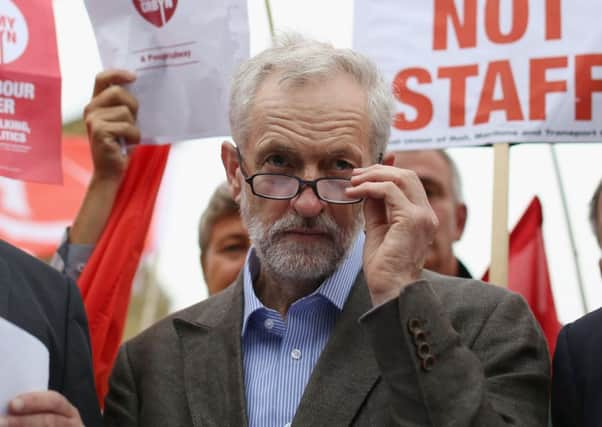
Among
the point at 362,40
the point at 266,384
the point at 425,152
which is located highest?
the point at 362,40

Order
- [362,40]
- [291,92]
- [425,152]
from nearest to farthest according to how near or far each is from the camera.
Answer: [291,92] < [362,40] < [425,152]

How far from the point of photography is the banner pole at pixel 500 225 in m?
4.07

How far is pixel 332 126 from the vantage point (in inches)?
124

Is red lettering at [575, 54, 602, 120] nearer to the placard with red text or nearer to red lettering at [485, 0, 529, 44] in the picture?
red lettering at [485, 0, 529, 44]

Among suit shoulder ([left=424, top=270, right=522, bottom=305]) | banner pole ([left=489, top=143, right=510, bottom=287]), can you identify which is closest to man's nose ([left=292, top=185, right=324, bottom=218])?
suit shoulder ([left=424, top=270, right=522, bottom=305])

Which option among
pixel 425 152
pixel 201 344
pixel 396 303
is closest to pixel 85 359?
pixel 201 344

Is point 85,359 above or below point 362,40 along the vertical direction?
below

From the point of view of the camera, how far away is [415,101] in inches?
178

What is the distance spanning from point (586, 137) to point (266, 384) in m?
1.82

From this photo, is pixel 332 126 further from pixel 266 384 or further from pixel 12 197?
pixel 12 197

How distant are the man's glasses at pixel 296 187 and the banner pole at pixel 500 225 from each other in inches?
46.0

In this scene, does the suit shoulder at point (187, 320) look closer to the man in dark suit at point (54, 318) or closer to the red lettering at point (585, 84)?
the man in dark suit at point (54, 318)

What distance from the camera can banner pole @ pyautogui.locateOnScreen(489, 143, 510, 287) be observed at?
4070mm

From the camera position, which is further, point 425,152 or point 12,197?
point 12,197
